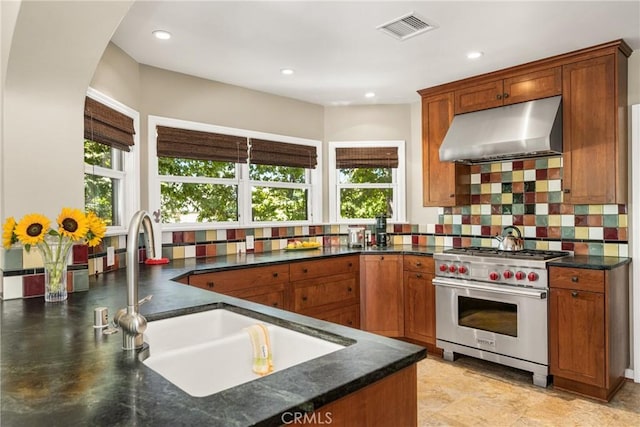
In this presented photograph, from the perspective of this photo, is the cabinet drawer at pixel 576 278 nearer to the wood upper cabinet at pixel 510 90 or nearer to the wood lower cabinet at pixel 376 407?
the wood upper cabinet at pixel 510 90

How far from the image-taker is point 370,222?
15.7 ft

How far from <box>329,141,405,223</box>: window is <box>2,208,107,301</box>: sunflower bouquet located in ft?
10.1

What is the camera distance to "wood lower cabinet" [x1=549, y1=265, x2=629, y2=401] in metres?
2.84

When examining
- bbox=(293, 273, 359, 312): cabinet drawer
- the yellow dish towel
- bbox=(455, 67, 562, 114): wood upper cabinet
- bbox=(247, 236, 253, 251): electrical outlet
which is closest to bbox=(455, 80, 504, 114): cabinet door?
bbox=(455, 67, 562, 114): wood upper cabinet

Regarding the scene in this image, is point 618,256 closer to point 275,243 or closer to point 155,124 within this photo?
point 275,243

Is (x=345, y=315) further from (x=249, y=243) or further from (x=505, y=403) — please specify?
(x=505, y=403)

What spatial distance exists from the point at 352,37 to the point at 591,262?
2.32m

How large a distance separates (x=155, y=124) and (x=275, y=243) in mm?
1635

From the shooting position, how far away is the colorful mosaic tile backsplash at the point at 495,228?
3.34 metres

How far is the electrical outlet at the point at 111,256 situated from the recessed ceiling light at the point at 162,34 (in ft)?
4.95

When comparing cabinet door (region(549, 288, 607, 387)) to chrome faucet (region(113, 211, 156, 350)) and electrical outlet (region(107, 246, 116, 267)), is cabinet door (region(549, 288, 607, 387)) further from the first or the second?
electrical outlet (region(107, 246, 116, 267))

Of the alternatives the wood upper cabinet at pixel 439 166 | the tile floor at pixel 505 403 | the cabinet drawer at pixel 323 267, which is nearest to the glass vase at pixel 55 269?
Result: the cabinet drawer at pixel 323 267

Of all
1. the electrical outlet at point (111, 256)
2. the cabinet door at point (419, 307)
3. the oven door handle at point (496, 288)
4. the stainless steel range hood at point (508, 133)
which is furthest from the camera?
the cabinet door at point (419, 307)

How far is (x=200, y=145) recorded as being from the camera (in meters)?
3.78
